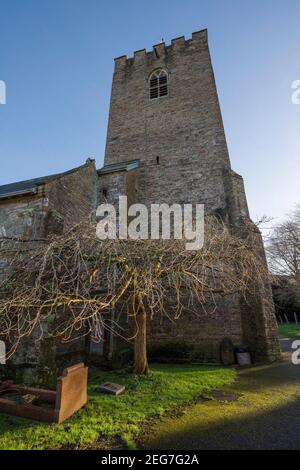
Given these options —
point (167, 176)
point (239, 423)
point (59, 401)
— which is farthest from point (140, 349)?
point (167, 176)

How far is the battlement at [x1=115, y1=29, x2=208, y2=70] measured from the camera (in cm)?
1623

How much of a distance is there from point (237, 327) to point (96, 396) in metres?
6.18

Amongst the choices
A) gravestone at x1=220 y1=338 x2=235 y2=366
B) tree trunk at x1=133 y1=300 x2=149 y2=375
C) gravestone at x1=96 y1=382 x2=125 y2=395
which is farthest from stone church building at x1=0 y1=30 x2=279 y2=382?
gravestone at x1=96 y1=382 x2=125 y2=395

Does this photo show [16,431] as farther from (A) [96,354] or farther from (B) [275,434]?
(A) [96,354]

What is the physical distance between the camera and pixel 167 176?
43.5 feet

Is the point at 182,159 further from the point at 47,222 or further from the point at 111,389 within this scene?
the point at 111,389

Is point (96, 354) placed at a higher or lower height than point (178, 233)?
lower

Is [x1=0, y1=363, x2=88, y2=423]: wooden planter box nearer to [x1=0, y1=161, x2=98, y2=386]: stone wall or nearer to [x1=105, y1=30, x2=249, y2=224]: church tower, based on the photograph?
[x1=0, y1=161, x2=98, y2=386]: stone wall

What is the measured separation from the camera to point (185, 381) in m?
6.43

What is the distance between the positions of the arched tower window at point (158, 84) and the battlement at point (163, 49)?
4.58 ft

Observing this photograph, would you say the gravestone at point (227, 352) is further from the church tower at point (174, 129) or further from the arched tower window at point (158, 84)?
the arched tower window at point (158, 84)

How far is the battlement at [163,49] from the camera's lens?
53.3 ft
